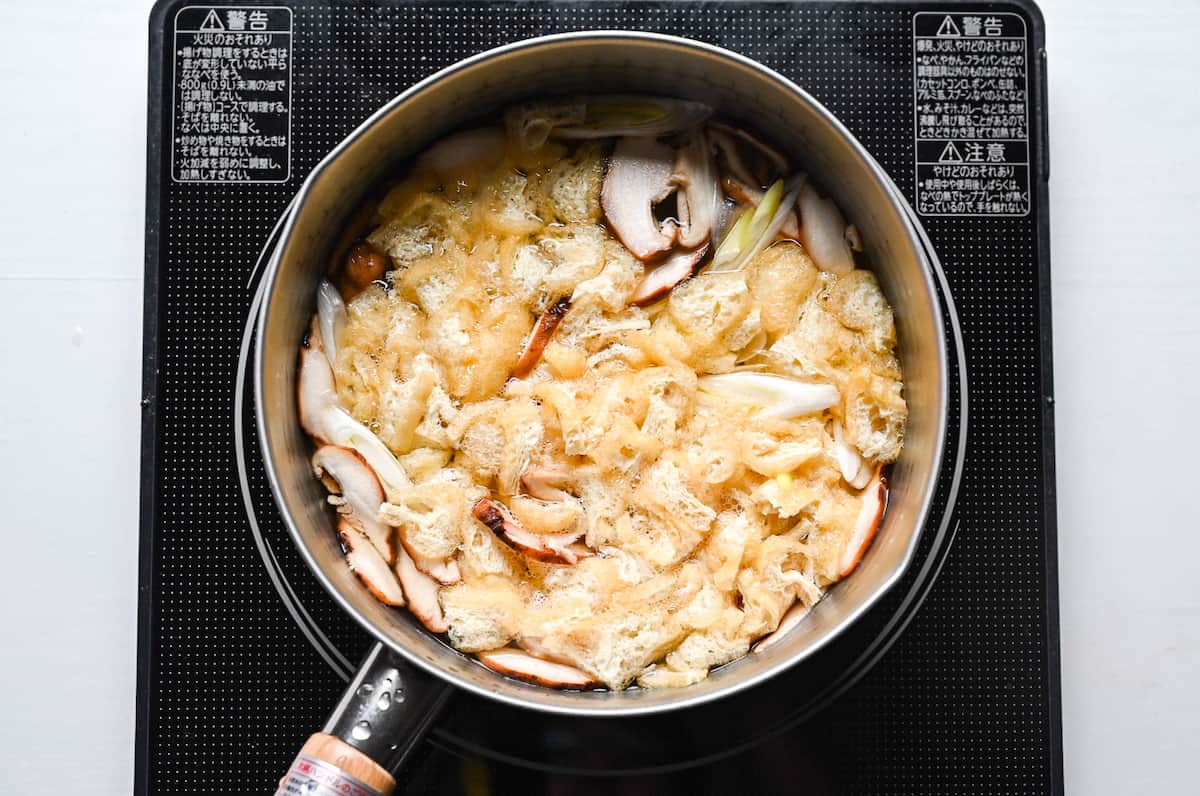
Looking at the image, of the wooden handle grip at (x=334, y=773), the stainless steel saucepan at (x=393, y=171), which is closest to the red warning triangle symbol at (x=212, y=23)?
the stainless steel saucepan at (x=393, y=171)

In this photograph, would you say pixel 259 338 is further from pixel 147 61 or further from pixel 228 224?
pixel 147 61

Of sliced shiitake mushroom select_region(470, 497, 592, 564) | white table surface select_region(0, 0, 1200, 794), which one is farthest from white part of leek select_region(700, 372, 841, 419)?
white table surface select_region(0, 0, 1200, 794)

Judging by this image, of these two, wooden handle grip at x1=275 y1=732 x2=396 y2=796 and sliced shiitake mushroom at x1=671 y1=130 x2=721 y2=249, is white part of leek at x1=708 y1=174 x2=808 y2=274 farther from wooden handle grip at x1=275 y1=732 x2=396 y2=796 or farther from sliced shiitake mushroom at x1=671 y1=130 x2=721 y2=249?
wooden handle grip at x1=275 y1=732 x2=396 y2=796

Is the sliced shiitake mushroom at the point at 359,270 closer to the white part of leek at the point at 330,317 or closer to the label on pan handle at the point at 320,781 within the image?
the white part of leek at the point at 330,317

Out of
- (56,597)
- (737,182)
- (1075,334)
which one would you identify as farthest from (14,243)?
(1075,334)

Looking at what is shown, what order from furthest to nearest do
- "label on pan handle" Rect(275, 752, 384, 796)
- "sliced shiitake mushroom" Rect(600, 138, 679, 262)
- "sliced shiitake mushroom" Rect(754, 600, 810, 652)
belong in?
"sliced shiitake mushroom" Rect(600, 138, 679, 262), "sliced shiitake mushroom" Rect(754, 600, 810, 652), "label on pan handle" Rect(275, 752, 384, 796)

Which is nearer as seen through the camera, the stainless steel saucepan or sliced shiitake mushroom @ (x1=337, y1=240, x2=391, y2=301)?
the stainless steel saucepan
